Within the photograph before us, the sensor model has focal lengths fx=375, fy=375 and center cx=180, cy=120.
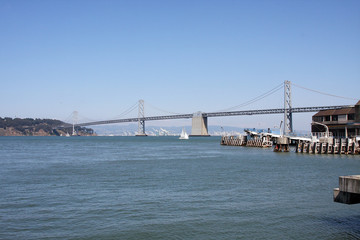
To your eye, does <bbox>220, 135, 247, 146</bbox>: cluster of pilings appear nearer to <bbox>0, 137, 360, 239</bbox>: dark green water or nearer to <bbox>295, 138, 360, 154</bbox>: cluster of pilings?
<bbox>295, 138, 360, 154</bbox>: cluster of pilings

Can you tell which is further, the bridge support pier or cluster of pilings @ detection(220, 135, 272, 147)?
the bridge support pier

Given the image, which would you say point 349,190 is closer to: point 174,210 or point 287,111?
point 174,210

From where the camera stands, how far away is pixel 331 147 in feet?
139

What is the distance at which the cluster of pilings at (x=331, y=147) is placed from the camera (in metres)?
40.7

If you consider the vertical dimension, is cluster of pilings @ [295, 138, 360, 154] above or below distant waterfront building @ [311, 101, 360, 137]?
below

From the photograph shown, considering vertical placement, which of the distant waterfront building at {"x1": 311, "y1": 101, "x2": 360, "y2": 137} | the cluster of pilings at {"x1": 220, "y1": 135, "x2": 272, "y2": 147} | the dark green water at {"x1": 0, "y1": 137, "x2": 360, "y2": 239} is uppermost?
the distant waterfront building at {"x1": 311, "y1": 101, "x2": 360, "y2": 137}

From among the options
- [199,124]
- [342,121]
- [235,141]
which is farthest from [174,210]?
[199,124]

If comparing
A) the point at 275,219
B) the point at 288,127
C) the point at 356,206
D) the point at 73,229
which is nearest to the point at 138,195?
the point at 73,229

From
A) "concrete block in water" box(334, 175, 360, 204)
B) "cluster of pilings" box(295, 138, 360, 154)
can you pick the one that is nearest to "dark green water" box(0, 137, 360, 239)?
"concrete block in water" box(334, 175, 360, 204)

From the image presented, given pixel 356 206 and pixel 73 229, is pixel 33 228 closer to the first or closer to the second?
pixel 73 229

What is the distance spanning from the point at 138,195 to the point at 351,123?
46298 millimetres

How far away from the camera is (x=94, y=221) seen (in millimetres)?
11648

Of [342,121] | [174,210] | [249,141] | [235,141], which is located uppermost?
[342,121]

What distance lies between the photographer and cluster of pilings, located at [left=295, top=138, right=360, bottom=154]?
134ft
